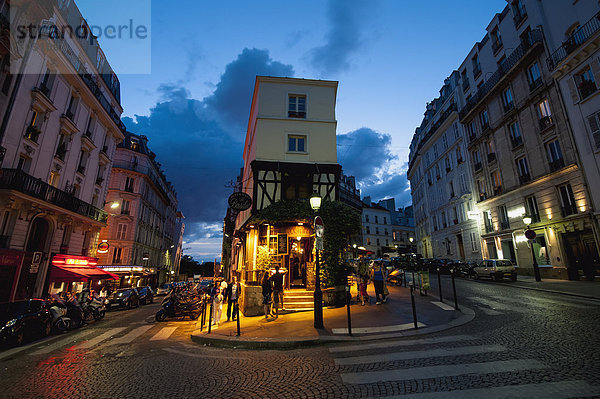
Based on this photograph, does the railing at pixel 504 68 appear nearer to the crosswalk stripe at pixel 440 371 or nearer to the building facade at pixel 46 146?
the crosswalk stripe at pixel 440 371

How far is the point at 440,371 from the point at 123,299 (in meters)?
20.1

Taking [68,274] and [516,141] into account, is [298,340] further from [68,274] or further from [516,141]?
[516,141]

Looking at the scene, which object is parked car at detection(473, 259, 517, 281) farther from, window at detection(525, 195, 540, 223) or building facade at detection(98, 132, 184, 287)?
building facade at detection(98, 132, 184, 287)

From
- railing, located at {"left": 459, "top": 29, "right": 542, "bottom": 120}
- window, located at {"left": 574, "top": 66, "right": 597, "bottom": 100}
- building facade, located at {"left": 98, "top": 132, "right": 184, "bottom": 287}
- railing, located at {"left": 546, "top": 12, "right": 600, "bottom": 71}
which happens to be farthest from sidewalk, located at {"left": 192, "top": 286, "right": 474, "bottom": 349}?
building facade, located at {"left": 98, "top": 132, "right": 184, "bottom": 287}

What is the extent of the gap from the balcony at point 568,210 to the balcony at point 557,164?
2.81 meters

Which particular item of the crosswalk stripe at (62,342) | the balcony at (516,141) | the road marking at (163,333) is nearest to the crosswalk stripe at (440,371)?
the road marking at (163,333)

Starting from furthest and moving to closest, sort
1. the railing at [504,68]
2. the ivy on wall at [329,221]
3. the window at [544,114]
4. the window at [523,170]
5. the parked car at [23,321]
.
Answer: the window at [523,170] → the railing at [504,68] → the window at [544,114] → the ivy on wall at [329,221] → the parked car at [23,321]

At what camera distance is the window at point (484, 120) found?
1038 inches

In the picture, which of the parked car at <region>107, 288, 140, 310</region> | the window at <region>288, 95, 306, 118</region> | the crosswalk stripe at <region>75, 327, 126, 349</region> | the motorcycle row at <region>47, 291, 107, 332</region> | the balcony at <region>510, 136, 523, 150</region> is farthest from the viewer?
the balcony at <region>510, 136, 523, 150</region>

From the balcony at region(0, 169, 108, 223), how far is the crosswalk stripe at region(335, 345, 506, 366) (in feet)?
61.3

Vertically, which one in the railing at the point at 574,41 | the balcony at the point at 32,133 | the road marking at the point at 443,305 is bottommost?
the road marking at the point at 443,305

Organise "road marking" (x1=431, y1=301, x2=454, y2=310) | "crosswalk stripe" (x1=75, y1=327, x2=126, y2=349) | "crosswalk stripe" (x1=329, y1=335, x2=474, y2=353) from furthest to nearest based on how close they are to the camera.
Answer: "road marking" (x1=431, y1=301, x2=454, y2=310) → "crosswalk stripe" (x1=75, y1=327, x2=126, y2=349) → "crosswalk stripe" (x1=329, y1=335, x2=474, y2=353)

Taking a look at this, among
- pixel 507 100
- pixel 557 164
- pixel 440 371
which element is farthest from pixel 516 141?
pixel 440 371

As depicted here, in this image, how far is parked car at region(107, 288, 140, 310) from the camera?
17328 mm
